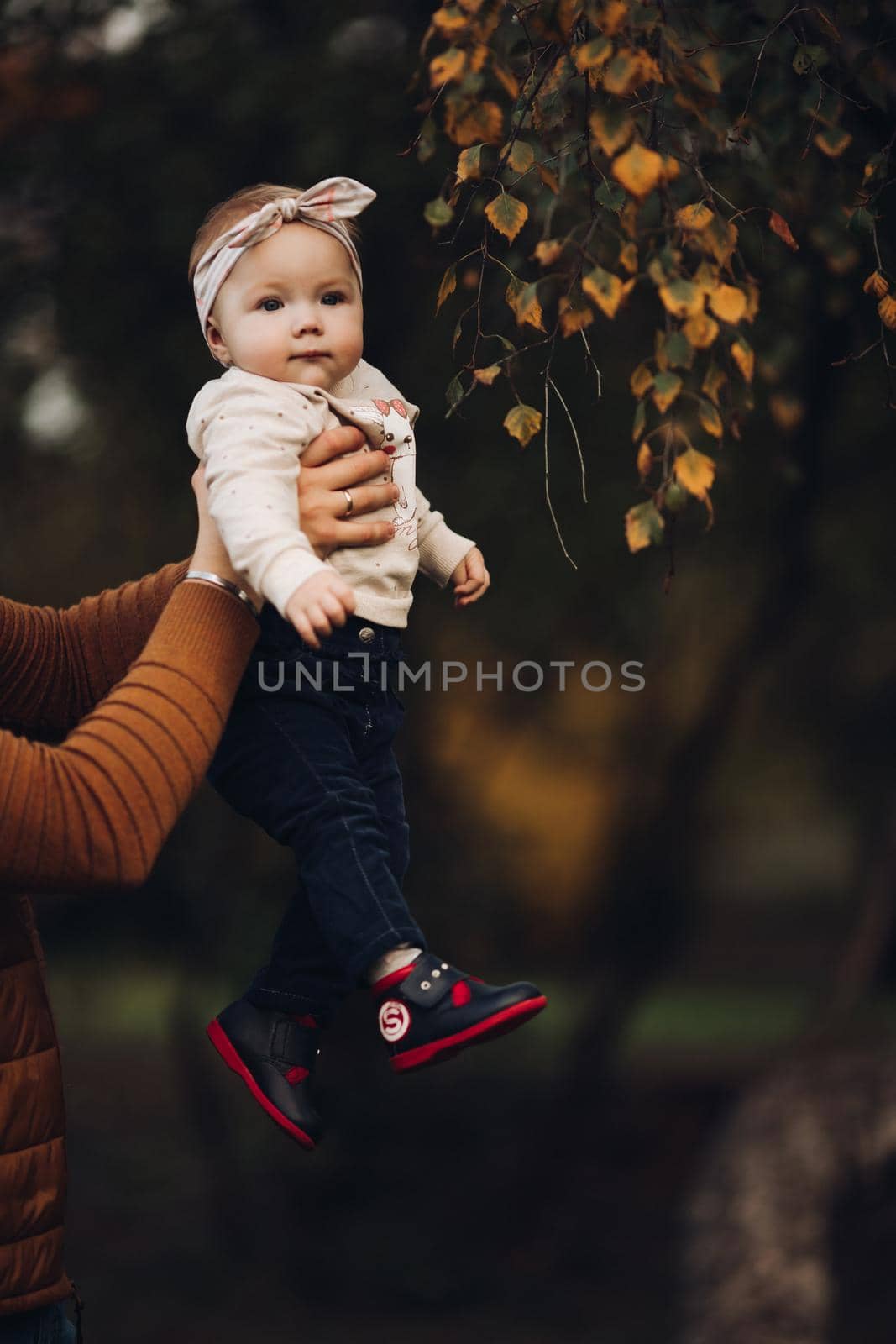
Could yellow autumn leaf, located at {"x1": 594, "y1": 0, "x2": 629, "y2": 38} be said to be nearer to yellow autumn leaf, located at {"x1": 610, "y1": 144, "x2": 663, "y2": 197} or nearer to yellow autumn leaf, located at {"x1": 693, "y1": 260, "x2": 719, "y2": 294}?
yellow autumn leaf, located at {"x1": 610, "y1": 144, "x2": 663, "y2": 197}

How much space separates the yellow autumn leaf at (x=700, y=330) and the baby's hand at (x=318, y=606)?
1.86ft

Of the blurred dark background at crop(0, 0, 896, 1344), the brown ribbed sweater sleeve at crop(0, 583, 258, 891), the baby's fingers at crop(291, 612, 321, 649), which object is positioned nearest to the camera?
the brown ribbed sweater sleeve at crop(0, 583, 258, 891)

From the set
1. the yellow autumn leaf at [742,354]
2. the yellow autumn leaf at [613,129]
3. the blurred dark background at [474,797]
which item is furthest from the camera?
the blurred dark background at [474,797]

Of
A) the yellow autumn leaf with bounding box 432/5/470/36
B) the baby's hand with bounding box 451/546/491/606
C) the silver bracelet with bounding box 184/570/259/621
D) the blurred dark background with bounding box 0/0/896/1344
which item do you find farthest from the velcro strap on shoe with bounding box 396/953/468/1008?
the blurred dark background with bounding box 0/0/896/1344

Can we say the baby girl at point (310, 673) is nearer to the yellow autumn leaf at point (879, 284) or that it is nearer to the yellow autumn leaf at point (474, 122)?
the yellow autumn leaf at point (474, 122)

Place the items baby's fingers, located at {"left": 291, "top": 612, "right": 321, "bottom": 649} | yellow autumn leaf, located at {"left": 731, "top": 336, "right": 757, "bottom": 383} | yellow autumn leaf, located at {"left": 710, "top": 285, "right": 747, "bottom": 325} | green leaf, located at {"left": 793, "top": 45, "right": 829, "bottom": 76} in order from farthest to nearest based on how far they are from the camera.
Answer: green leaf, located at {"left": 793, "top": 45, "right": 829, "bottom": 76} < yellow autumn leaf, located at {"left": 731, "top": 336, "right": 757, "bottom": 383} < yellow autumn leaf, located at {"left": 710, "top": 285, "right": 747, "bottom": 325} < baby's fingers, located at {"left": 291, "top": 612, "right": 321, "bottom": 649}

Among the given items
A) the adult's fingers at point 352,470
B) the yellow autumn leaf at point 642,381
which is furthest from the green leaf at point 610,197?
the adult's fingers at point 352,470

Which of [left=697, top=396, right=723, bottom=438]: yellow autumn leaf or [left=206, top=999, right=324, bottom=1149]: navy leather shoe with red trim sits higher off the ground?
[left=697, top=396, right=723, bottom=438]: yellow autumn leaf

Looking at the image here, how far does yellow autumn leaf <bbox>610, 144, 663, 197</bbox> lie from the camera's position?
190 cm

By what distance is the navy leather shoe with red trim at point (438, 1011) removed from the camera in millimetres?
1988

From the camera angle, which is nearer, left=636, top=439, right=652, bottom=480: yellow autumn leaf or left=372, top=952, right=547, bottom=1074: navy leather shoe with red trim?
left=372, top=952, right=547, bottom=1074: navy leather shoe with red trim

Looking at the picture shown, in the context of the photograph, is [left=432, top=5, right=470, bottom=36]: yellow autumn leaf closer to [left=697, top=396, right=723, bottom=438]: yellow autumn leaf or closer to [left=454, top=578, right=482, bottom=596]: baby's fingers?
[left=697, top=396, right=723, bottom=438]: yellow autumn leaf

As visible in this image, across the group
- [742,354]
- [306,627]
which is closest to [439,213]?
[742,354]

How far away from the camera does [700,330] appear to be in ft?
6.93
